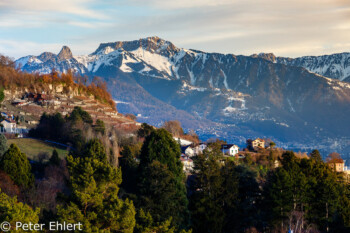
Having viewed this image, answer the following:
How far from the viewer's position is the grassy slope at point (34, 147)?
54.1m

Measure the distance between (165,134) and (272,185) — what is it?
1062 cm

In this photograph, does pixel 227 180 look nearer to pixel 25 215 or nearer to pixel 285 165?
pixel 285 165

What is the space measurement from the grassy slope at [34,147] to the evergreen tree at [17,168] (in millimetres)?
12048

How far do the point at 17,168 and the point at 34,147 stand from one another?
2007cm

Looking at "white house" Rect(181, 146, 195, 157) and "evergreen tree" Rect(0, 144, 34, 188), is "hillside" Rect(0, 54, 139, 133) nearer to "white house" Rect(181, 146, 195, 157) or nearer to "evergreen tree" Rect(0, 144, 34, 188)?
"white house" Rect(181, 146, 195, 157)

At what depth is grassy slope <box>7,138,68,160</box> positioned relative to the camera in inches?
2129

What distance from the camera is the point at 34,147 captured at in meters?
58.1

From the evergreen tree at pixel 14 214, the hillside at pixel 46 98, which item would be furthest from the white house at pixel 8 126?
the evergreen tree at pixel 14 214

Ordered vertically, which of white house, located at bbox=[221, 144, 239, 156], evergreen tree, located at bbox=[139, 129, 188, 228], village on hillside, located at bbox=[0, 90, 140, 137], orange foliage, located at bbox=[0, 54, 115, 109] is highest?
orange foliage, located at bbox=[0, 54, 115, 109]

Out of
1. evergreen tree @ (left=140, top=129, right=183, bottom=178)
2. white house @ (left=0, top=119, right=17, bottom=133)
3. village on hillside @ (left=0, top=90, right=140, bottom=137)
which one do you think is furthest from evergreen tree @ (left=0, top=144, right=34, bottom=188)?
white house @ (left=0, top=119, right=17, bottom=133)

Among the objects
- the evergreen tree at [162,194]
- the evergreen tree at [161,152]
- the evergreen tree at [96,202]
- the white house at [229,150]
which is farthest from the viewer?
the white house at [229,150]

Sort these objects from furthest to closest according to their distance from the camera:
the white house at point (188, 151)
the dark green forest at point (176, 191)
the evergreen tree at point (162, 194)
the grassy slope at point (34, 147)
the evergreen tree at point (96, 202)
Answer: the white house at point (188, 151) → the grassy slope at point (34, 147) → the evergreen tree at point (162, 194) → the dark green forest at point (176, 191) → the evergreen tree at point (96, 202)

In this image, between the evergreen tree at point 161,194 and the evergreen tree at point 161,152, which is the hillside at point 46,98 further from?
the evergreen tree at point 161,194

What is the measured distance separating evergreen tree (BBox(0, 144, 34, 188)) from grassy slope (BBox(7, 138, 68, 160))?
12048 mm
